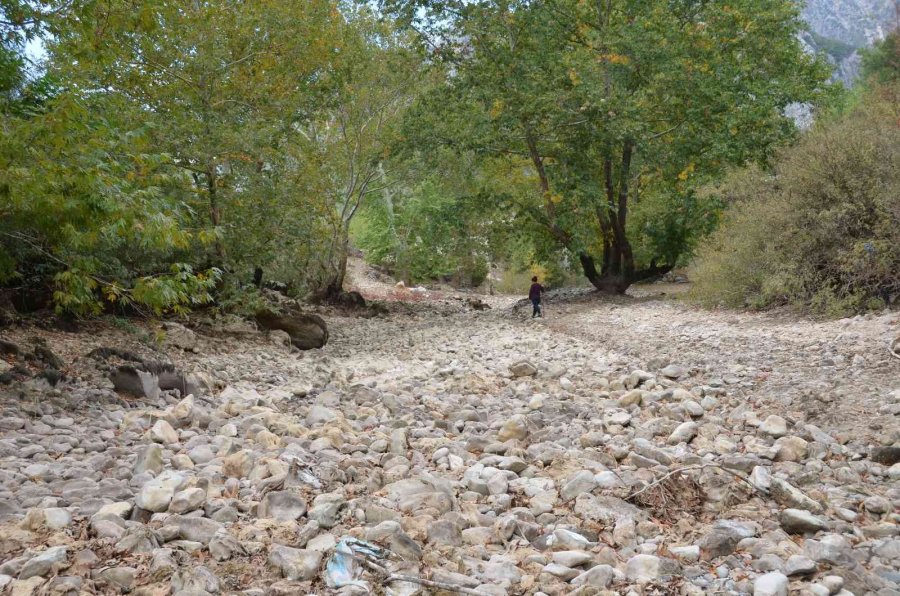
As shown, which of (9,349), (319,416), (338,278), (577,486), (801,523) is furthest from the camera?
(338,278)

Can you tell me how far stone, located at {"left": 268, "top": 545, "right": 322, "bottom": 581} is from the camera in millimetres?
2902

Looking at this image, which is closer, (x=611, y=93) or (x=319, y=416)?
(x=319, y=416)

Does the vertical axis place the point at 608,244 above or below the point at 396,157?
below

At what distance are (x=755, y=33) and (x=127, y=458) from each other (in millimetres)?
19589

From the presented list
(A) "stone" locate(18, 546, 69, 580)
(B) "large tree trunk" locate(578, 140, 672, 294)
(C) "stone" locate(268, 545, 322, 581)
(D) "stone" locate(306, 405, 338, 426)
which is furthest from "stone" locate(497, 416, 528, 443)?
(B) "large tree trunk" locate(578, 140, 672, 294)

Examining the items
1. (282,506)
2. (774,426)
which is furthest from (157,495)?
(774,426)

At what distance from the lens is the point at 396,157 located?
1889 cm

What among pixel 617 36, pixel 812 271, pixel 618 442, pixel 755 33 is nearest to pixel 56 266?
pixel 618 442

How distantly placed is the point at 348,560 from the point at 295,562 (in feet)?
0.78

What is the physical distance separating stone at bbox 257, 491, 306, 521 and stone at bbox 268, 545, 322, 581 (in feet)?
1.40

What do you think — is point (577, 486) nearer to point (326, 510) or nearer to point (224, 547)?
point (326, 510)

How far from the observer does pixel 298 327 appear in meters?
12.6

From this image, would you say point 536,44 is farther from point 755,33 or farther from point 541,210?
point 755,33

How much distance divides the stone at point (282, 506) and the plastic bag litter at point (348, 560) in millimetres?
456
